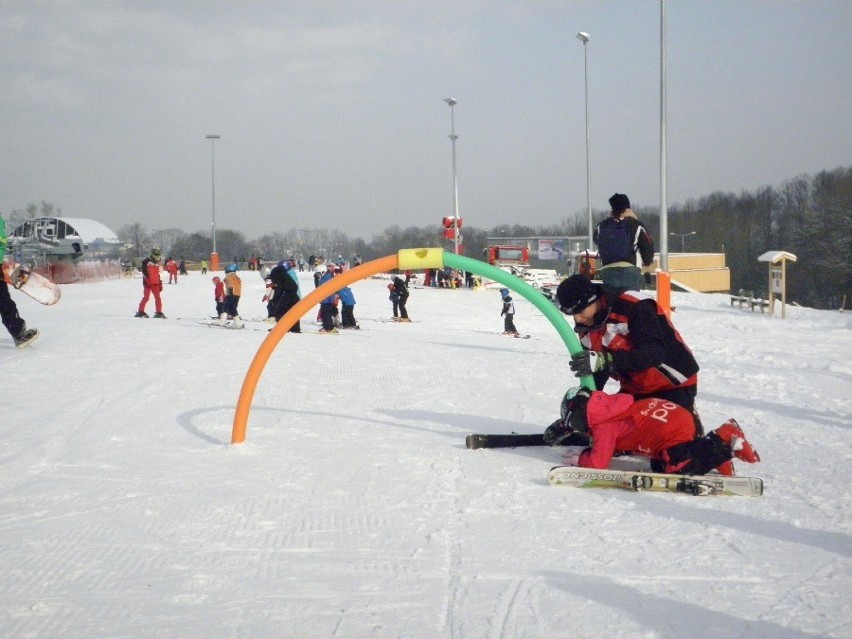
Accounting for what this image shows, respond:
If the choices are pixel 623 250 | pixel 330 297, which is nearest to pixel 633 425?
pixel 623 250

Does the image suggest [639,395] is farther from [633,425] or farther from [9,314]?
[9,314]

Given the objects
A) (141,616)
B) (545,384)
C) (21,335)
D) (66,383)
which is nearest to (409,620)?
(141,616)

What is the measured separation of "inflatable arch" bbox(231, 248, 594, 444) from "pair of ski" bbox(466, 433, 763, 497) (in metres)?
0.97

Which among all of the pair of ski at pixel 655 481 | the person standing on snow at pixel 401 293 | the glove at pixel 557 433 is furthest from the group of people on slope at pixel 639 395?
the person standing on snow at pixel 401 293

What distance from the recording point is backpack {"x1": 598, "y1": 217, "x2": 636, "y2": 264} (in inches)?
280

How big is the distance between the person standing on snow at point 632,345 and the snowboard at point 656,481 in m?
0.48

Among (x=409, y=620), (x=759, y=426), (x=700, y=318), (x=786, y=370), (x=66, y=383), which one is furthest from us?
(x=700, y=318)

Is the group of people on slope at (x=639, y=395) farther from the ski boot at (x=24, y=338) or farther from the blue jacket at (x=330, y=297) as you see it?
the blue jacket at (x=330, y=297)

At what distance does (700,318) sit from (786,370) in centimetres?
1129

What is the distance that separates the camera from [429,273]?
133ft

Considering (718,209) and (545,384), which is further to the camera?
(718,209)

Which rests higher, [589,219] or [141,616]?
[589,219]

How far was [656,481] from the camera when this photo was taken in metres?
4.65

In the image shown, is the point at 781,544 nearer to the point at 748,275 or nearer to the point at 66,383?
the point at 66,383
